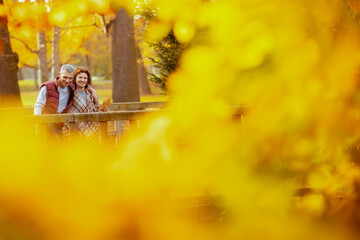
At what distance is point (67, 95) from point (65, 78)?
271 mm

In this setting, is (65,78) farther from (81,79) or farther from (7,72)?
(7,72)

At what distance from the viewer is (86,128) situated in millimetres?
7219

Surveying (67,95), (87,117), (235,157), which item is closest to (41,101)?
(67,95)

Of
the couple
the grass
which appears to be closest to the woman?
the couple

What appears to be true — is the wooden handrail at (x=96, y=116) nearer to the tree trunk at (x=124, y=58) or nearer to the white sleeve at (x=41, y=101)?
the white sleeve at (x=41, y=101)

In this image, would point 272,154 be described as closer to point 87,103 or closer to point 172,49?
point 87,103

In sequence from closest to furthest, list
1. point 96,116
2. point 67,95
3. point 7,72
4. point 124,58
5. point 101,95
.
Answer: point 96,116
point 67,95
point 7,72
point 124,58
point 101,95

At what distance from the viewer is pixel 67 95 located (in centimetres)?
773

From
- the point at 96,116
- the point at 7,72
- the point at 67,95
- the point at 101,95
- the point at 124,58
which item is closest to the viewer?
the point at 96,116

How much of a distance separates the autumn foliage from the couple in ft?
4.36

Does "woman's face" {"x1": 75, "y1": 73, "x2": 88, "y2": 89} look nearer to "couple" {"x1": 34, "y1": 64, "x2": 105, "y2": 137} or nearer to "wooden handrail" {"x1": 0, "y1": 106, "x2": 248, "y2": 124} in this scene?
"couple" {"x1": 34, "y1": 64, "x2": 105, "y2": 137}

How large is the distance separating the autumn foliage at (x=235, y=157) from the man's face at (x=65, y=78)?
143 centimetres

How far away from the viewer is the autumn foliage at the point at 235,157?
19.1 feet

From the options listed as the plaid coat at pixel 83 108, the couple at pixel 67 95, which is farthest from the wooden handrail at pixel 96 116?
the couple at pixel 67 95
